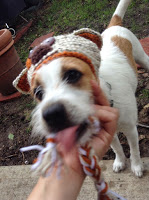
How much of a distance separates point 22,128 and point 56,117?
107 inches

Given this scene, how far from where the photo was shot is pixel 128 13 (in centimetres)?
586

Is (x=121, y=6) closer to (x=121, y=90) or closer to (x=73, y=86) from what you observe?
(x=121, y=90)

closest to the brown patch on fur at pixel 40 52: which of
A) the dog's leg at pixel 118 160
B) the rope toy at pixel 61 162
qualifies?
the rope toy at pixel 61 162

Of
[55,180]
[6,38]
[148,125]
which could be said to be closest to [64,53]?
[55,180]

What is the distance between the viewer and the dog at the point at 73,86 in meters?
1.43

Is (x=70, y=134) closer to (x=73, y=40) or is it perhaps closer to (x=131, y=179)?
(x=73, y=40)

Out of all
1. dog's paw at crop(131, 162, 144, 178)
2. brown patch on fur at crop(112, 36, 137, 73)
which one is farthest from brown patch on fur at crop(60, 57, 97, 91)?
brown patch on fur at crop(112, 36, 137, 73)

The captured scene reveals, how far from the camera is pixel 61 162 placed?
4.35ft

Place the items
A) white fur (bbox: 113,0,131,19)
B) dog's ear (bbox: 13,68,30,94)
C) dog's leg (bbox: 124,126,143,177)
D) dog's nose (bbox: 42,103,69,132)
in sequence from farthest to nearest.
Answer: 1. white fur (bbox: 113,0,131,19)
2. dog's leg (bbox: 124,126,143,177)
3. dog's ear (bbox: 13,68,30,94)
4. dog's nose (bbox: 42,103,69,132)

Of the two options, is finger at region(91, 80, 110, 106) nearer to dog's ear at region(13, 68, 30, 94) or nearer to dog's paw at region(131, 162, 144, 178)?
dog's ear at region(13, 68, 30, 94)

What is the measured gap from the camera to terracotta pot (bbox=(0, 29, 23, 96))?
4445 mm

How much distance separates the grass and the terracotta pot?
1.25 metres

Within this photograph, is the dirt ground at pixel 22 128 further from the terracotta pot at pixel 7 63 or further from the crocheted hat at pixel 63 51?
the crocheted hat at pixel 63 51

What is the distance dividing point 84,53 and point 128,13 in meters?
4.59
